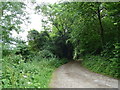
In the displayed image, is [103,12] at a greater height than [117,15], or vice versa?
[103,12]

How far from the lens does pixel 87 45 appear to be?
11.9 metres

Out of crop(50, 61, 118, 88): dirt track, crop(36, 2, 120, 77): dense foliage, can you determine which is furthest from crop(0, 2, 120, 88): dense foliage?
crop(50, 61, 118, 88): dirt track

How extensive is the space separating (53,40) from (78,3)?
8156mm

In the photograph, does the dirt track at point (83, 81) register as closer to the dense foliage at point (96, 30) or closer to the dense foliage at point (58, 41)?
the dense foliage at point (58, 41)

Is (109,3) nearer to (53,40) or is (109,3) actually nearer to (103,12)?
(103,12)

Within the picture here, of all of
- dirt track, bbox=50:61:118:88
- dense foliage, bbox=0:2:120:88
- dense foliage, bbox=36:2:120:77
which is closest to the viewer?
dirt track, bbox=50:61:118:88

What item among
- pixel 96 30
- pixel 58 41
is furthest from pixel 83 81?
pixel 58 41

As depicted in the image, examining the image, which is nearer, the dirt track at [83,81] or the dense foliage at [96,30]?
the dirt track at [83,81]

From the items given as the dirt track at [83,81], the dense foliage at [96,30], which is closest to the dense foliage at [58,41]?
the dense foliage at [96,30]

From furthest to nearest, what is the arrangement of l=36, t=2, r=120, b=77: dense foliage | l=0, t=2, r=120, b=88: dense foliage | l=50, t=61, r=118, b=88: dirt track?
l=36, t=2, r=120, b=77: dense foliage
l=0, t=2, r=120, b=88: dense foliage
l=50, t=61, r=118, b=88: dirt track

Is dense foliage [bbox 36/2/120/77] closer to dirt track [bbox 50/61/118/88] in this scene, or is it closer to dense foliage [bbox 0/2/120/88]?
dense foliage [bbox 0/2/120/88]

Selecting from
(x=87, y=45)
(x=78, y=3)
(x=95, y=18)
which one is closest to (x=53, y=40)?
(x=87, y=45)

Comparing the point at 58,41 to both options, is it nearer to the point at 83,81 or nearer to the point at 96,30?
the point at 96,30

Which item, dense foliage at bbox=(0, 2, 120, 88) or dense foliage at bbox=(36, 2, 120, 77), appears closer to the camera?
dense foliage at bbox=(0, 2, 120, 88)
